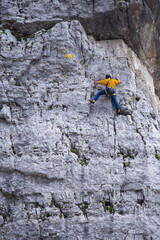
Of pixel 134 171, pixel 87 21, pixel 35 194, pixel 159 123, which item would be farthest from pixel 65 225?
pixel 87 21

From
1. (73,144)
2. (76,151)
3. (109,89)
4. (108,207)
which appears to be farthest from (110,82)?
(108,207)

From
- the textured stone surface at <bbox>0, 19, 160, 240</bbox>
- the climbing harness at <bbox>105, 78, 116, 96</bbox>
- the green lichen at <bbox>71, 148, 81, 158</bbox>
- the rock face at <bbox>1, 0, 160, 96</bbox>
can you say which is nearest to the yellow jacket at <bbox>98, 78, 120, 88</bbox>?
the climbing harness at <bbox>105, 78, 116, 96</bbox>

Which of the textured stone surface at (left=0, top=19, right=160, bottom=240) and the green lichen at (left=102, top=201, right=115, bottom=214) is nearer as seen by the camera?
the textured stone surface at (left=0, top=19, right=160, bottom=240)

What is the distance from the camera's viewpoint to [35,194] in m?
8.19

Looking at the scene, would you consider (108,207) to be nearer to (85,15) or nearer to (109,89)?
(109,89)

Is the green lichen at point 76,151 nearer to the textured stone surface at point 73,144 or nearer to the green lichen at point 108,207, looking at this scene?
the textured stone surface at point 73,144

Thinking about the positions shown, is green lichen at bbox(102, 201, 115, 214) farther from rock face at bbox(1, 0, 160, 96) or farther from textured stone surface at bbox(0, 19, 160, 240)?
rock face at bbox(1, 0, 160, 96)

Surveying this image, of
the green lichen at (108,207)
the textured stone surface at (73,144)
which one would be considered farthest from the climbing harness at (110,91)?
the green lichen at (108,207)

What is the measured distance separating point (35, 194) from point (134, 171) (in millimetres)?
3063

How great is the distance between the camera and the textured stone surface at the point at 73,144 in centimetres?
800

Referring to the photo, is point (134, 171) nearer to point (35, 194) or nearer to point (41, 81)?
point (35, 194)

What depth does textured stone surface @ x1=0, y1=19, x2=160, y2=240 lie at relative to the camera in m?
8.00

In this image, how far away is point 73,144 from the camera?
8898mm

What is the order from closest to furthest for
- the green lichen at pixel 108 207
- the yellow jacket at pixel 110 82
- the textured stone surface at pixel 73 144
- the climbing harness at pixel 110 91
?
1. the textured stone surface at pixel 73 144
2. the green lichen at pixel 108 207
3. the climbing harness at pixel 110 91
4. the yellow jacket at pixel 110 82
